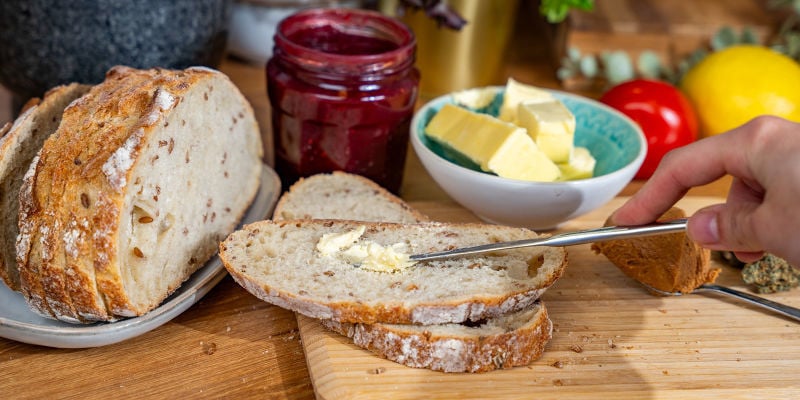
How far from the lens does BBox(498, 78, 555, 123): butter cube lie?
8.67 feet

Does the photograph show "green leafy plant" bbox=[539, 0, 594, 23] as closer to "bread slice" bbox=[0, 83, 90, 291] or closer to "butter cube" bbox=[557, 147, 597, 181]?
"butter cube" bbox=[557, 147, 597, 181]

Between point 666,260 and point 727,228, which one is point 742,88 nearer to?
point 666,260

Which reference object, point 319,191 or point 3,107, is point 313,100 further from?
point 3,107

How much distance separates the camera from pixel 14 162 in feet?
6.73

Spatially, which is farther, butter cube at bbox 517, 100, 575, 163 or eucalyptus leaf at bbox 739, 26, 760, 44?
eucalyptus leaf at bbox 739, 26, 760, 44

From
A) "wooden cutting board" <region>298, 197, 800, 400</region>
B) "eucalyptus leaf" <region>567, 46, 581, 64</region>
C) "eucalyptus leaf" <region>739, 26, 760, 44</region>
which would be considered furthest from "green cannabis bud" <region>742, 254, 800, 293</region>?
"eucalyptus leaf" <region>739, 26, 760, 44</region>

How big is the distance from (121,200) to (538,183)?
1.22 metres

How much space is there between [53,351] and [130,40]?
45.1 inches

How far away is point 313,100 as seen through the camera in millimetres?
2484

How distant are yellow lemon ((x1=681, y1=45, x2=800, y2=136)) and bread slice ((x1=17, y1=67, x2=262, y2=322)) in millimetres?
2146

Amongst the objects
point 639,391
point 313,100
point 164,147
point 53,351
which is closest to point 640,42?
point 313,100

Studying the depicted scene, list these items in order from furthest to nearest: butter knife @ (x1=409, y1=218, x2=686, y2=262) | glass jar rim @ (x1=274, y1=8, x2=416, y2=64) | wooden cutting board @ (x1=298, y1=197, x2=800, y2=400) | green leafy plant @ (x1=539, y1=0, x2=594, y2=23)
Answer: green leafy plant @ (x1=539, y1=0, x2=594, y2=23)
glass jar rim @ (x1=274, y1=8, x2=416, y2=64)
butter knife @ (x1=409, y1=218, x2=686, y2=262)
wooden cutting board @ (x1=298, y1=197, x2=800, y2=400)

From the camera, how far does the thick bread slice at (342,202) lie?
240 cm

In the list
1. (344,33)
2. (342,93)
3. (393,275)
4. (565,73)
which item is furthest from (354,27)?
(565,73)
